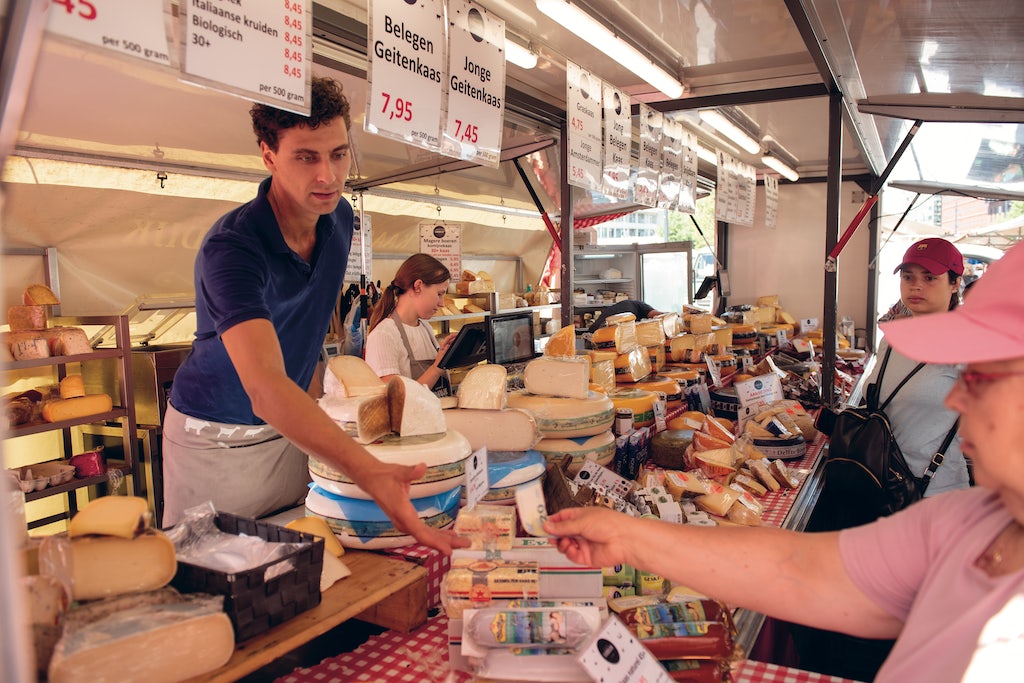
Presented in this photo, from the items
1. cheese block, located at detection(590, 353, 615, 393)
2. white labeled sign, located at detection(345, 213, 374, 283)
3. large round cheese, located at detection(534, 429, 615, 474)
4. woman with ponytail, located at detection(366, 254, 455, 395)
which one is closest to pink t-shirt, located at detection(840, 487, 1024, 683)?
large round cheese, located at detection(534, 429, 615, 474)

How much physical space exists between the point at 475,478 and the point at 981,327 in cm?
127

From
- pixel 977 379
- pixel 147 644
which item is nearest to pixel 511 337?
pixel 147 644

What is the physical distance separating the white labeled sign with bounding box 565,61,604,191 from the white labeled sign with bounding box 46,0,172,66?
7.99 ft

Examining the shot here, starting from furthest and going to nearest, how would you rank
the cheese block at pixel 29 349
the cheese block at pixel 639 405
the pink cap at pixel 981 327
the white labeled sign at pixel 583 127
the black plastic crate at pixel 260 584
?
the cheese block at pixel 29 349, the white labeled sign at pixel 583 127, the cheese block at pixel 639 405, the black plastic crate at pixel 260 584, the pink cap at pixel 981 327

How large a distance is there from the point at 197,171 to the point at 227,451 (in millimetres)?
2897

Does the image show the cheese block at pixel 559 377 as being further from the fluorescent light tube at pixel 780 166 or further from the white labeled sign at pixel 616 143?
the fluorescent light tube at pixel 780 166

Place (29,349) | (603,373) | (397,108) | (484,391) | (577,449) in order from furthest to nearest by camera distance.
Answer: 1. (29,349)
2. (603,373)
3. (577,449)
4. (484,391)
5. (397,108)

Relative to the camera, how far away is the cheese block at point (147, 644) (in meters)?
1.06

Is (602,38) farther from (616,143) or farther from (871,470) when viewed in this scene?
(871,470)

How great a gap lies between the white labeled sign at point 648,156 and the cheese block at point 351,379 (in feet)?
10.5

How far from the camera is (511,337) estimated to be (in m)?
4.12

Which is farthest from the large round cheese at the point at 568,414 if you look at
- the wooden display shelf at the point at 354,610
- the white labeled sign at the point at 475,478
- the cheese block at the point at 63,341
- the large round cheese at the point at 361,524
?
the cheese block at the point at 63,341

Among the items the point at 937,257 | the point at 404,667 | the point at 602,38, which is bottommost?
the point at 404,667

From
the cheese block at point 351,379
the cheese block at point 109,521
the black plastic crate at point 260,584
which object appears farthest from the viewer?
the cheese block at point 351,379
